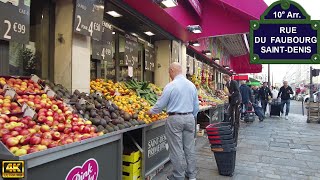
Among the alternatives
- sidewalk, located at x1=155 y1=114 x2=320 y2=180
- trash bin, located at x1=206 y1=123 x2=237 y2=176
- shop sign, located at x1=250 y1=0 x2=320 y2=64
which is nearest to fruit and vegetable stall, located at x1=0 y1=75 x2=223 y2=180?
sidewalk, located at x1=155 y1=114 x2=320 y2=180

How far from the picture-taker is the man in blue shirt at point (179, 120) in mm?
4414

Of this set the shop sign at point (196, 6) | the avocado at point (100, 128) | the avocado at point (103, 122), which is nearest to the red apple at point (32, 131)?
the avocado at point (100, 128)

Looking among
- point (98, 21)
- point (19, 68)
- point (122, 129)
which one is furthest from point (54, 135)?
point (98, 21)

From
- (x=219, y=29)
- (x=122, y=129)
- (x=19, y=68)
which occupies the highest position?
(x=219, y=29)

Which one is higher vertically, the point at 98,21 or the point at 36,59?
the point at 98,21

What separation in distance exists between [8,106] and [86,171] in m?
1.11

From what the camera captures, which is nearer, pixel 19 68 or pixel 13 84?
pixel 13 84

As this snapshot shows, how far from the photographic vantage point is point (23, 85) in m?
3.84

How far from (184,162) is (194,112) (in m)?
0.86

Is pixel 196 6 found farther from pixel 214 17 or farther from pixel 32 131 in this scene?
pixel 32 131

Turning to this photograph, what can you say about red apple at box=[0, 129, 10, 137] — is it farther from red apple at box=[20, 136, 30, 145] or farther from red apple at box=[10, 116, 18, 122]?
red apple at box=[10, 116, 18, 122]

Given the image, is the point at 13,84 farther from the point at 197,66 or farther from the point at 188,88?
the point at 197,66

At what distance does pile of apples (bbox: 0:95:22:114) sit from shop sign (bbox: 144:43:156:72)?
536 centimetres

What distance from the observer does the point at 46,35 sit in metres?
4.91
